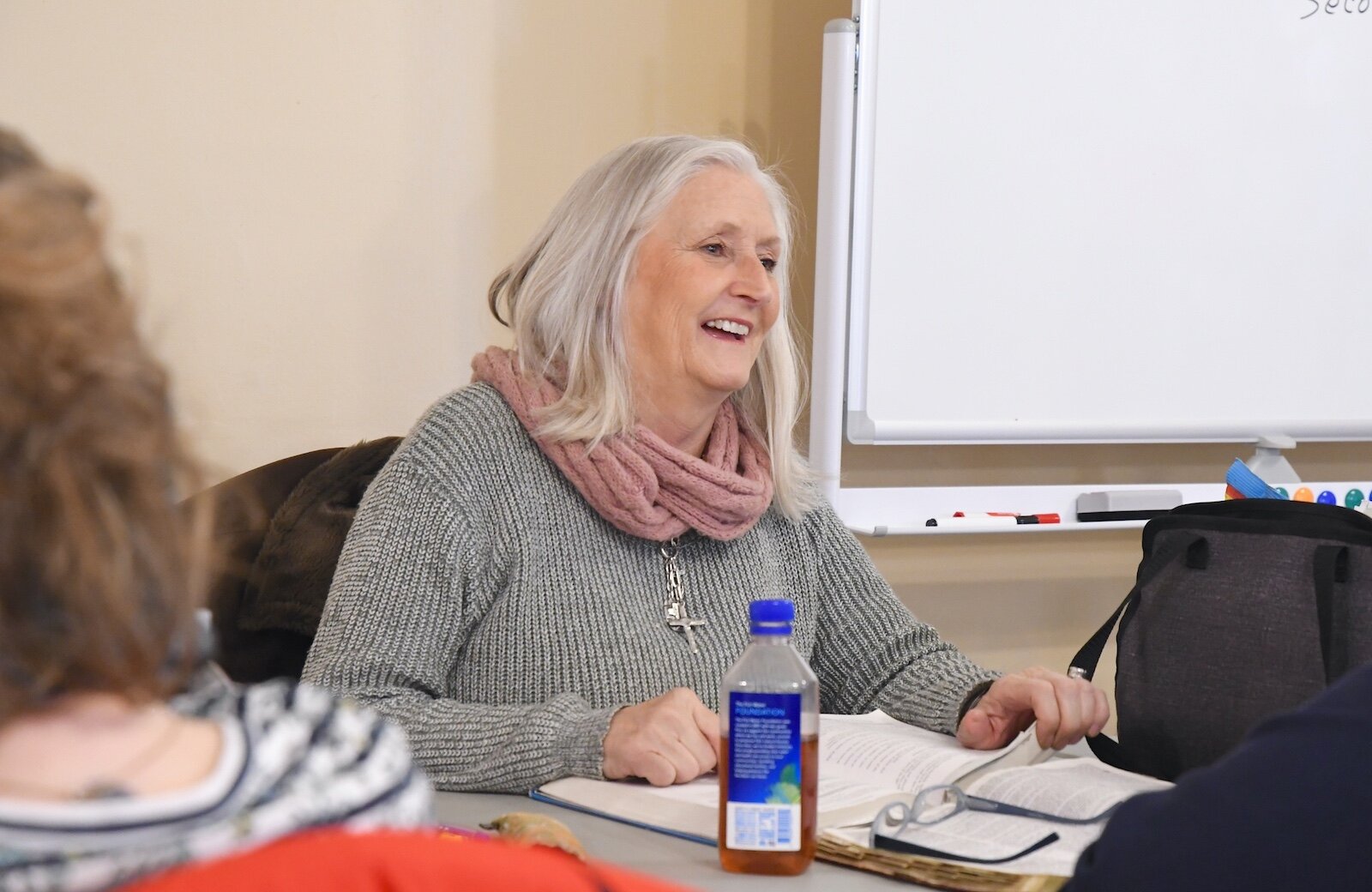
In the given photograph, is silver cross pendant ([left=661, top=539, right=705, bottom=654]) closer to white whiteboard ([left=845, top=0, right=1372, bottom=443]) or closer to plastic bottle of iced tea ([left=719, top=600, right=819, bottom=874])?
plastic bottle of iced tea ([left=719, top=600, right=819, bottom=874])

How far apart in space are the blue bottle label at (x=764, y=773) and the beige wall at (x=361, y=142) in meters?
1.19

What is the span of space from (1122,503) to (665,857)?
1641mm

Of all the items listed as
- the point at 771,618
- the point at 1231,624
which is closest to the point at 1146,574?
the point at 1231,624

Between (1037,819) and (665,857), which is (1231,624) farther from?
(665,857)

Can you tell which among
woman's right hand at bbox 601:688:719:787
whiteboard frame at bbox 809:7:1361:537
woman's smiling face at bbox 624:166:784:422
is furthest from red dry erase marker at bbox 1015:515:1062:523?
woman's right hand at bbox 601:688:719:787

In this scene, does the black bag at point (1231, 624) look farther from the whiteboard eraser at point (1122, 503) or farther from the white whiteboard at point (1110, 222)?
the whiteboard eraser at point (1122, 503)

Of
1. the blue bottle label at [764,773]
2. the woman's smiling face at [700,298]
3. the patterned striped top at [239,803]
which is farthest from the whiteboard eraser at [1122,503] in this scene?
the patterned striped top at [239,803]

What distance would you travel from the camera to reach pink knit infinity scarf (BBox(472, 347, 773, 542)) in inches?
60.9

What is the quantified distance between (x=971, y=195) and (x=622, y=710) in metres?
1.35

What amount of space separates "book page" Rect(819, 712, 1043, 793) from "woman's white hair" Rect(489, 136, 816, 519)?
38 centimetres

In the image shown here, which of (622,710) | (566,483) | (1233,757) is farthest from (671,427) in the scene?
(1233,757)

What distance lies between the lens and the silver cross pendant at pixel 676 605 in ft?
5.09

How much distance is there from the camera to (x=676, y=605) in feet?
5.16

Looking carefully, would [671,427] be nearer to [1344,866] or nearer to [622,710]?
[622,710]
